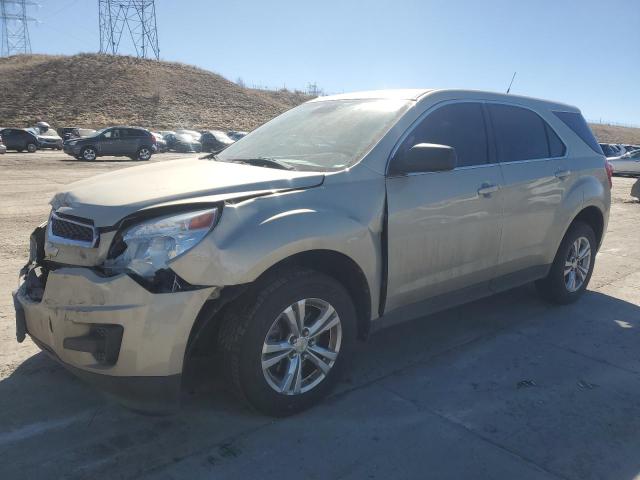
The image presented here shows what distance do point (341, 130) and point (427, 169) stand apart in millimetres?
704

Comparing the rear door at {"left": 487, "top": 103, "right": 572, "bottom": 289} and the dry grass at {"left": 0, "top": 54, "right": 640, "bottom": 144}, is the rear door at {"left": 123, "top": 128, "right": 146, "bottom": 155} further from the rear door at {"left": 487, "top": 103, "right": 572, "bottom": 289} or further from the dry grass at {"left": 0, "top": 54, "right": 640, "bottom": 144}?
the rear door at {"left": 487, "top": 103, "right": 572, "bottom": 289}

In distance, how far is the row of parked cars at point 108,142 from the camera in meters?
25.2

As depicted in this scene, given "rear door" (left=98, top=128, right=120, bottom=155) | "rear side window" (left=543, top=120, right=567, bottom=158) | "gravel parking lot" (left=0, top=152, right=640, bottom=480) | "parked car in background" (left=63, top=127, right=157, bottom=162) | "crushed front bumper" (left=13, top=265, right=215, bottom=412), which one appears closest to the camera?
"crushed front bumper" (left=13, top=265, right=215, bottom=412)

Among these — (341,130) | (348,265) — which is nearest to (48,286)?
(348,265)

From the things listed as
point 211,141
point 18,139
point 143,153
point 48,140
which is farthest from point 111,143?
point 211,141

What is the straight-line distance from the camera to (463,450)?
293 centimetres

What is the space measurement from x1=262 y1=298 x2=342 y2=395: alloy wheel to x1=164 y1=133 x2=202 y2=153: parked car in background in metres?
35.6

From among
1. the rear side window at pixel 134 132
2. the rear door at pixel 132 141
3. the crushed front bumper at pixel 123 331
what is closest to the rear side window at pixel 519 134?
the crushed front bumper at pixel 123 331

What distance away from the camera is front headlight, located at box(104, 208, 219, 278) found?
2.66 metres

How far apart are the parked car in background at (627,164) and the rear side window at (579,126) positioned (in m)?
21.5

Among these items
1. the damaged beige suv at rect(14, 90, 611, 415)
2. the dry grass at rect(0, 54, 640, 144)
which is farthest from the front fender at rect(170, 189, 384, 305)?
the dry grass at rect(0, 54, 640, 144)

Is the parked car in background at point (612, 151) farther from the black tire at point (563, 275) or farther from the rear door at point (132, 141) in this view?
the black tire at point (563, 275)

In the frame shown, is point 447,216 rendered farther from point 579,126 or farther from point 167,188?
point 579,126

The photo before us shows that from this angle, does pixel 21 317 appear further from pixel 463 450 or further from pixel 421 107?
pixel 421 107
